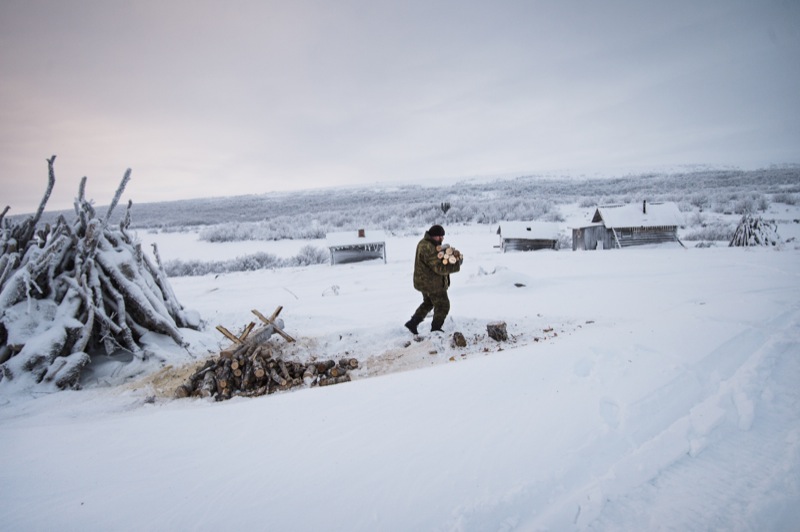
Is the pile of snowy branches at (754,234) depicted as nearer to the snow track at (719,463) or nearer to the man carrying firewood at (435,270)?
the snow track at (719,463)

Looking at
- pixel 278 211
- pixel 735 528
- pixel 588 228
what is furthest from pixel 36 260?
pixel 278 211

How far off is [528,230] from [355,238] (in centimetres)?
956

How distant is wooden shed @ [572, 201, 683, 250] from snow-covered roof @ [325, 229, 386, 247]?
11.9 m

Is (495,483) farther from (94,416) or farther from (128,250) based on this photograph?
(128,250)

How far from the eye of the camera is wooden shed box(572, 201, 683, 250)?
19.3m

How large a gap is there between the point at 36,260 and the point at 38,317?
906mm

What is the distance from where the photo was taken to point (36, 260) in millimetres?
5340

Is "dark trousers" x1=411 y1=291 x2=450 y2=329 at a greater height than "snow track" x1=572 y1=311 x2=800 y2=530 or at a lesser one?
greater

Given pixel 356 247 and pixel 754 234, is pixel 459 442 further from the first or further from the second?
pixel 754 234

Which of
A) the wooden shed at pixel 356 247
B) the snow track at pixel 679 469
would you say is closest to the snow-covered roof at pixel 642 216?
the wooden shed at pixel 356 247

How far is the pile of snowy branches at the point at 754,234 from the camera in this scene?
54.2ft

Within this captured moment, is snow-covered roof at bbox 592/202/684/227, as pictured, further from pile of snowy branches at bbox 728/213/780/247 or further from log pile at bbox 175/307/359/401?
log pile at bbox 175/307/359/401

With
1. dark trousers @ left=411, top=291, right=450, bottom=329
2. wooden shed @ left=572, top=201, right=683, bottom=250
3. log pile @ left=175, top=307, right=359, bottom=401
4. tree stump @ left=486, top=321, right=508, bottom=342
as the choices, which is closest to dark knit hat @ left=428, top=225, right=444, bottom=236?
dark trousers @ left=411, top=291, right=450, bottom=329

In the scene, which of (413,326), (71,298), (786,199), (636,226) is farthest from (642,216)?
(71,298)
